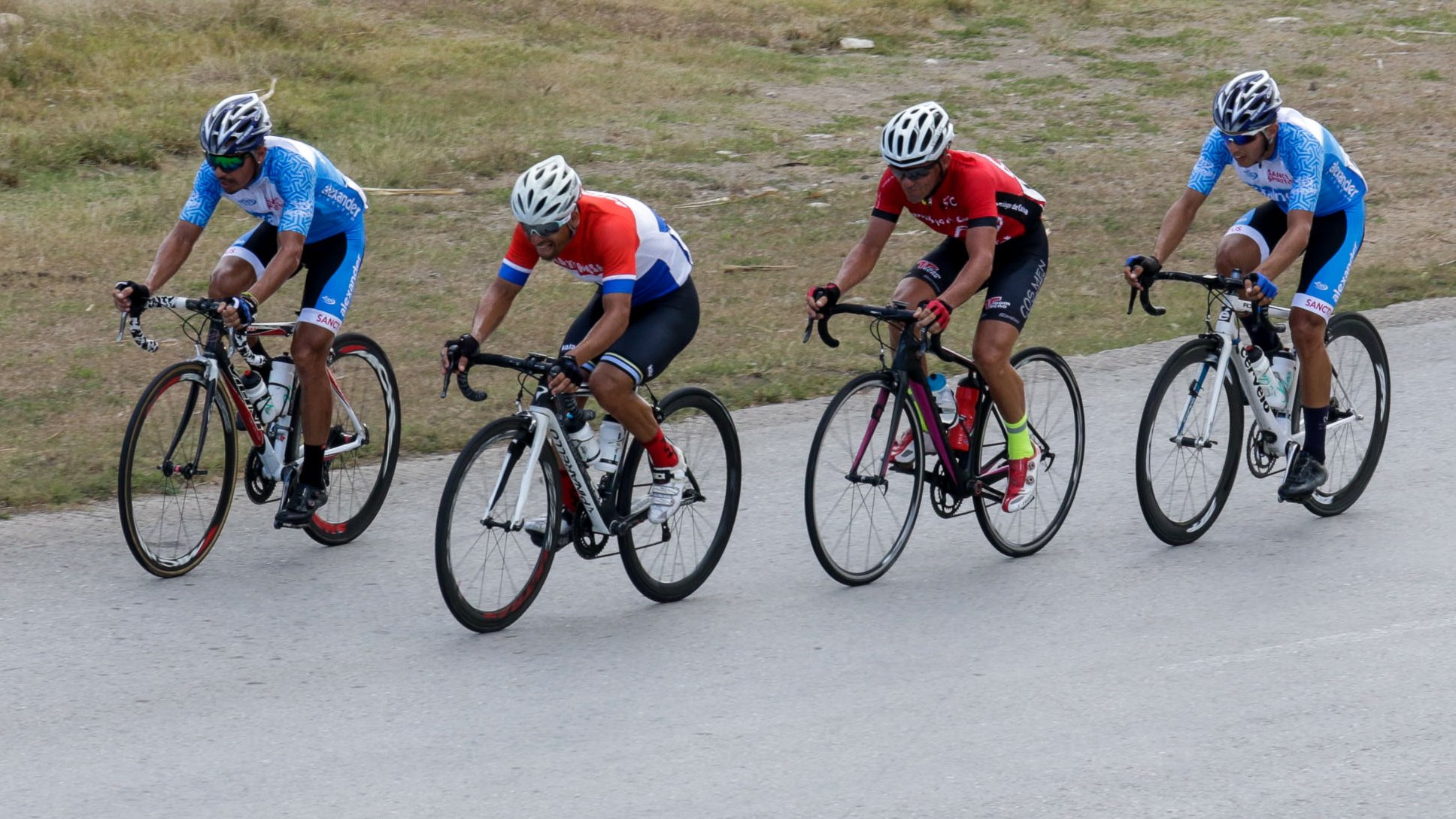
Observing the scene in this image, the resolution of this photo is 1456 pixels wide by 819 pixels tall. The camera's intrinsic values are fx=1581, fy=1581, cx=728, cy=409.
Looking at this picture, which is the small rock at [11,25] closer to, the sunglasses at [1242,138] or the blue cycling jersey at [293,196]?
the blue cycling jersey at [293,196]

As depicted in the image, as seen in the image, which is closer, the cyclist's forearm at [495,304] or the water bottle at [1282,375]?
the cyclist's forearm at [495,304]

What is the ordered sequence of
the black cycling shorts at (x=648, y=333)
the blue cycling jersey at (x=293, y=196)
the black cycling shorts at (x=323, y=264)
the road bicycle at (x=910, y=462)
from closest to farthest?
the black cycling shorts at (x=648, y=333), the road bicycle at (x=910, y=462), the blue cycling jersey at (x=293, y=196), the black cycling shorts at (x=323, y=264)

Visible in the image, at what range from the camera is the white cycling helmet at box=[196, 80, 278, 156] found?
6691mm

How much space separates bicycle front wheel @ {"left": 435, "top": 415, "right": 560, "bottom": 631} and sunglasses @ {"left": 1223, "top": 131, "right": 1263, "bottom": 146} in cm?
337

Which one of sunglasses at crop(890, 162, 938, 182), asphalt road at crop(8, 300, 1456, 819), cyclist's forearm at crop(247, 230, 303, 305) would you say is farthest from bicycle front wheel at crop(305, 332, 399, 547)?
sunglasses at crop(890, 162, 938, 182)

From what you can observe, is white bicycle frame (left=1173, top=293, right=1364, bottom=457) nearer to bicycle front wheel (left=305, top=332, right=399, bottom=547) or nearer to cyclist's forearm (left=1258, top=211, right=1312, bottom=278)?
cyclist's forearm (left=1258, top=211, right=1312, bottom=278)

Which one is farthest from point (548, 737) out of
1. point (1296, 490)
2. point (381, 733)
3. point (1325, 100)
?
point (1325, 100)

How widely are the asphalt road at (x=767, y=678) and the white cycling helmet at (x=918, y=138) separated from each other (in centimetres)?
178

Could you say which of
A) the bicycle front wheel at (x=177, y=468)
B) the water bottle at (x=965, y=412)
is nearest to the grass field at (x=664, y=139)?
the bicycle front wheel at (x=177, y=468)

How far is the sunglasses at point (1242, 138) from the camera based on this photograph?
6977 mm

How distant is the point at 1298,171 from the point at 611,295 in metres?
3.16

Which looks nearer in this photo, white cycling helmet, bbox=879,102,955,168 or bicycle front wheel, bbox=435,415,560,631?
bicycle front wheel, bbox=435,415,560,631

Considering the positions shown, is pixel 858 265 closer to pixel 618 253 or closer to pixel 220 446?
pixel 618 253

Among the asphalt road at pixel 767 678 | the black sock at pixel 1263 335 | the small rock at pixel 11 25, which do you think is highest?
the small rock at pixel 11 25
